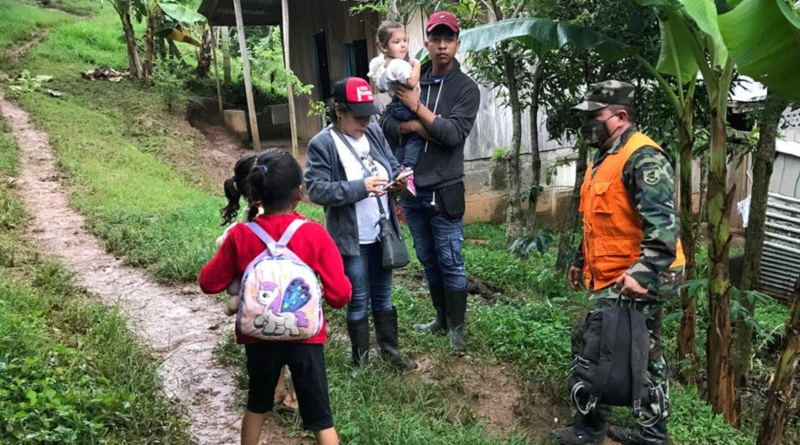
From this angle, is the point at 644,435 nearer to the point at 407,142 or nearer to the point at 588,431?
the point at 588,431

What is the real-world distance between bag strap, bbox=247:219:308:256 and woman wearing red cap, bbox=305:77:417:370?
72 centimetres

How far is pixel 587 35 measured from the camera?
439 centimetres

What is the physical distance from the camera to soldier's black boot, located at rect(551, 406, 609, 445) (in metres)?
3.39

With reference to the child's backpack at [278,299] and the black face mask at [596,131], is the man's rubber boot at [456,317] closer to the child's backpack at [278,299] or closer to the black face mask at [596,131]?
the black face mask at [596,131]

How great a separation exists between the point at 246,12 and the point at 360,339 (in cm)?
1283

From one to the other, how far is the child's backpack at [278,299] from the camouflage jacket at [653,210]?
1559 mm

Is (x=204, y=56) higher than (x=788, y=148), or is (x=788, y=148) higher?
(x=204, y=56)

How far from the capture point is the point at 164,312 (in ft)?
16.1

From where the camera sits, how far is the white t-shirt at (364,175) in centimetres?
350

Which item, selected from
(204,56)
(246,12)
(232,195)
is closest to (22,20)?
(204,56)

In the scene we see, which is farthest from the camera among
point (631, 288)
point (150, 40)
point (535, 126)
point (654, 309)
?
point (150, 40)

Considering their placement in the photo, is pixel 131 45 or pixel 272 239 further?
pixel 131 45

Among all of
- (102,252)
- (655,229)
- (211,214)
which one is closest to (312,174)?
(655,229)

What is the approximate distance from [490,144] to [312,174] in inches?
294
